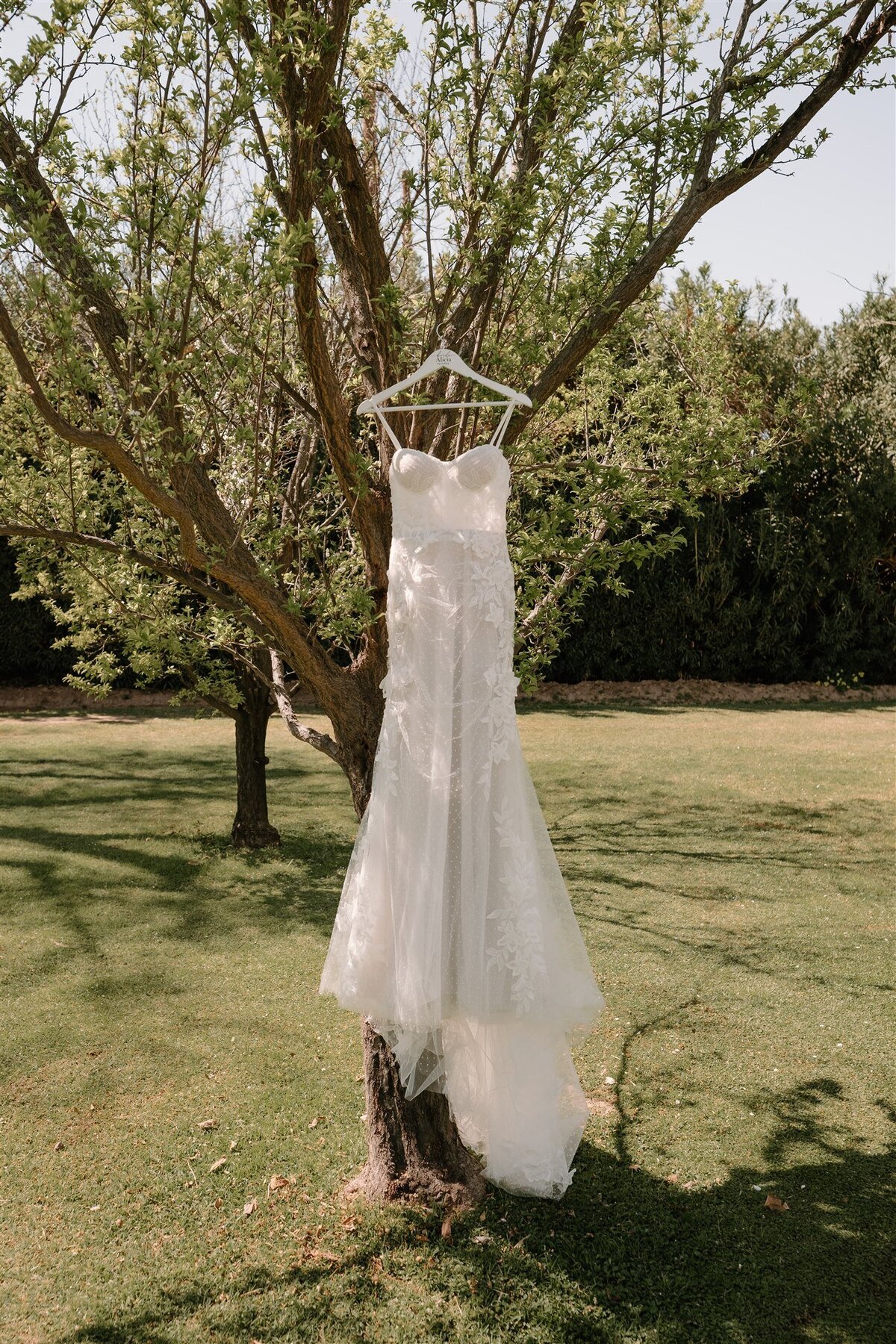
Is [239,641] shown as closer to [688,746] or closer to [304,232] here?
[304,232]

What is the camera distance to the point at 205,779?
9508mm

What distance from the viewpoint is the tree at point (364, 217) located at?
9.14ft

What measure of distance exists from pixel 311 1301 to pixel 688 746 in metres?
8.55

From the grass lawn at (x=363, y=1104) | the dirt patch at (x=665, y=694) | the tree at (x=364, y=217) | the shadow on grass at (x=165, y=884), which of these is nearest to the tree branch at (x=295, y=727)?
the tree at (x=364, y=217)

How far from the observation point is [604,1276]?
305cm

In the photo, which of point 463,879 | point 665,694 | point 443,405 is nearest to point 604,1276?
point 463,879

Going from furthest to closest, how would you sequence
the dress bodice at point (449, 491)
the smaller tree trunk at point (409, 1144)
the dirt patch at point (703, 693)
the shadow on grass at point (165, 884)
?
the dirt patch at point (703, 693), the shadow on grass at point (165, 884), the smaller tree trunk at point (409, 1144), the dress bodice at point (449, 491)

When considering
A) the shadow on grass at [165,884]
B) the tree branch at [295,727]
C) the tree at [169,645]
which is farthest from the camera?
the shadow on grass at [165,884]

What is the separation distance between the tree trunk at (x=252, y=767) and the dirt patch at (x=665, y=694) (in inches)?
252

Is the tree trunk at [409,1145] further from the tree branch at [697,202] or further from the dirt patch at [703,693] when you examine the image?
the dirt patch at [703,693]

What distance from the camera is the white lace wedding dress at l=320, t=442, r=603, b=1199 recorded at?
2.88 m

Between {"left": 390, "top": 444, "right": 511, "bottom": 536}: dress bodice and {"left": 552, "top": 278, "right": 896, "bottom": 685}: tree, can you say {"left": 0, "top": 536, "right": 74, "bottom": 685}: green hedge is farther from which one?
{"left": 390, "top": 444, "right": 511, "bottom": 536}: dress bodice

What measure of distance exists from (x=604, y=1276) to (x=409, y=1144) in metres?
0.70

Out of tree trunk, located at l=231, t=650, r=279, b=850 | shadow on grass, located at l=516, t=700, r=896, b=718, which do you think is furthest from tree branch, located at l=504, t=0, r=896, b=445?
shadow on grass, located at l=516, t=700, r=896, b=718
